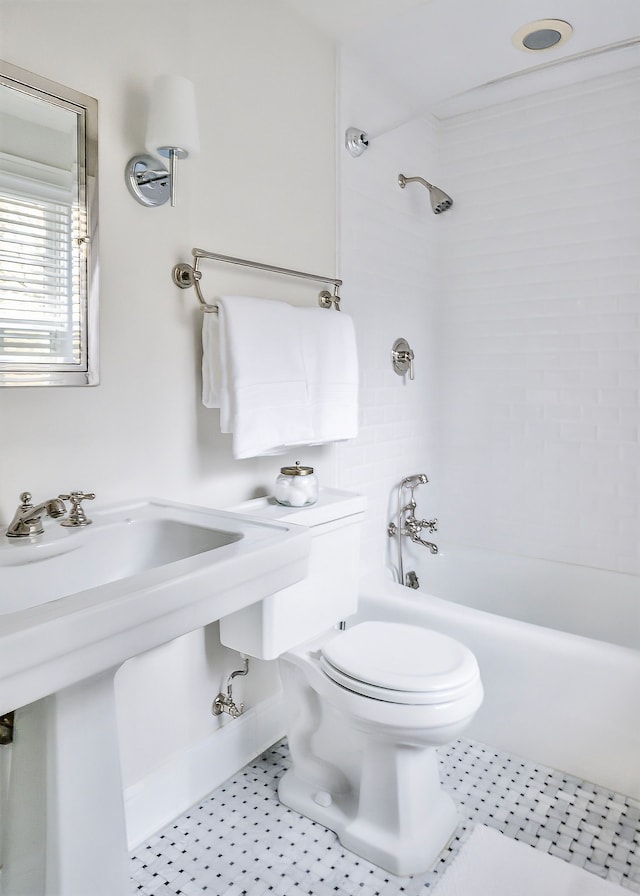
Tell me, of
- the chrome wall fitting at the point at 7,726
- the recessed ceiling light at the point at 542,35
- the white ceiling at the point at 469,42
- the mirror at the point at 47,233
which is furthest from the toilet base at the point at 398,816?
the recessed ceiling light at the point at 542,35

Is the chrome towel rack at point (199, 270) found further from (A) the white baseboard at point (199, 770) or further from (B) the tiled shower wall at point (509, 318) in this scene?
(A) the white baseboard at point (199, 770)

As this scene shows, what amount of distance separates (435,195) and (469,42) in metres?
0.55

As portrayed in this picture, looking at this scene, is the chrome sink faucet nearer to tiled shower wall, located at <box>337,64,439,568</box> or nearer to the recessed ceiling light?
tiled shower wall, located at <box>337,64,439,568</box>

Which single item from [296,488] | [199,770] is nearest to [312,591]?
[296,488]

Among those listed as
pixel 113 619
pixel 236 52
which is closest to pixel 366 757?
pixel 113 619

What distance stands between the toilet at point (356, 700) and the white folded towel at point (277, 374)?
0.78ft

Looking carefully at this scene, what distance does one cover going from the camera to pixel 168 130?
1.51m

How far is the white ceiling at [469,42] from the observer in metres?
2.09

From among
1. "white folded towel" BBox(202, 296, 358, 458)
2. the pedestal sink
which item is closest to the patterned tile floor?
the pedestal sink

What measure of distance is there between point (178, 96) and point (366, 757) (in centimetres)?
174

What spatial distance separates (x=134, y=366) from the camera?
1.64 m

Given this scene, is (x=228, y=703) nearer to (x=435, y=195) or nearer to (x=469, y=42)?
(x=435, y=195)

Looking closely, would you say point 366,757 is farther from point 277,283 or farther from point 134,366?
point 277,283

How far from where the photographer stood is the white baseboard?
1.67 metres
